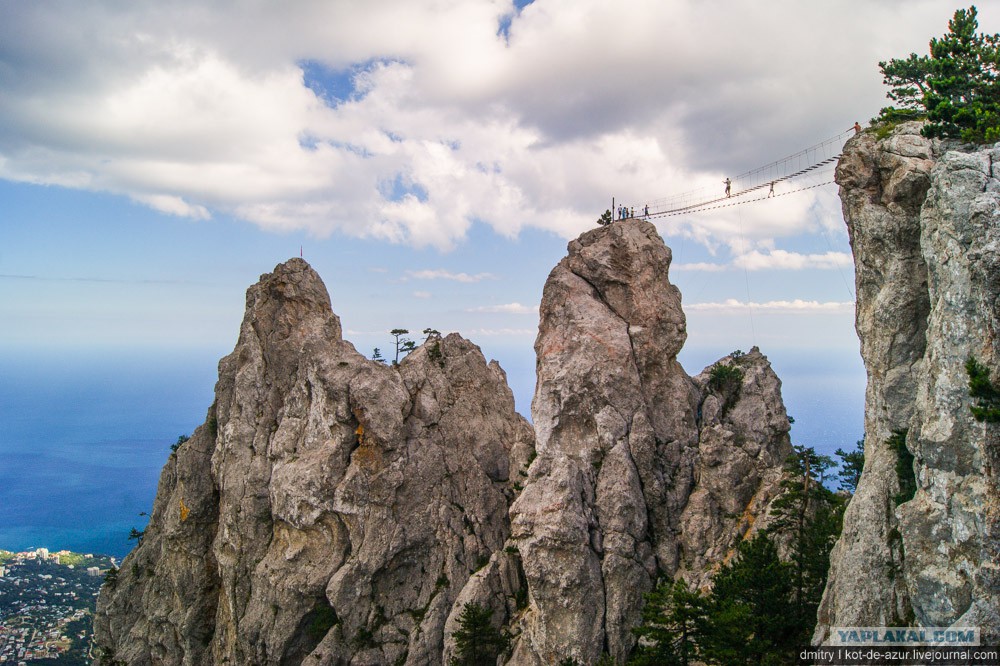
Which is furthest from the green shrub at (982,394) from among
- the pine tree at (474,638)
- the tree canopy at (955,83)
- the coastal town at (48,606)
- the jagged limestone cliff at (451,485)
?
the coastal town at (48,606)

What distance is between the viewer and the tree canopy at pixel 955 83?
25.0 m

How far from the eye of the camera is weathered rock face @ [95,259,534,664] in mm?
43750

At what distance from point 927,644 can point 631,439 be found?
20.0 metres

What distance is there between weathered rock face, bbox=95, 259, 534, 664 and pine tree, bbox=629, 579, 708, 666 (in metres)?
17.4

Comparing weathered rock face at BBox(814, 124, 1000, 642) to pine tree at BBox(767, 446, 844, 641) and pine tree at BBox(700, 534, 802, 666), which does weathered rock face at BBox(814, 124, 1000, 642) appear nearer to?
pine tree at BBox(700, 534, 802, 666)

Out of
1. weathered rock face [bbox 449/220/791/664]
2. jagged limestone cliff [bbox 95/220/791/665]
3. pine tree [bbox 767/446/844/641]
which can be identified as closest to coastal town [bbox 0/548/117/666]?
jagged limestone cliff [bbox 95/220/791/665]

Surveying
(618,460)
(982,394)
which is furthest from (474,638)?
(982,394)

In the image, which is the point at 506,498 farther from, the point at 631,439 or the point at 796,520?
the point at 796,520

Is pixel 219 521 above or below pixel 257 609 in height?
above

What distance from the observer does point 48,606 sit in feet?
364

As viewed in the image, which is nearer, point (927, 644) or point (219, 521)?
point (927, 644)

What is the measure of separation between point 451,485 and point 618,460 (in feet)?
46.7

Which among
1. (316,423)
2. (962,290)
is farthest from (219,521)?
(962,290)

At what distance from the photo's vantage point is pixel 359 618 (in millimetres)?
43000
